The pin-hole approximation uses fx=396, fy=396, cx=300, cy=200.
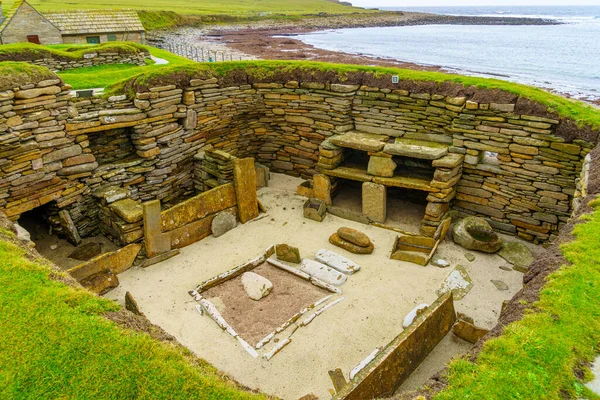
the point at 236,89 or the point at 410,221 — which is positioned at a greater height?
the point at 236,89

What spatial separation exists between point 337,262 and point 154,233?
164 inches

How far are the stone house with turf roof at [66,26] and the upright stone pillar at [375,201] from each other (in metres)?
19.1

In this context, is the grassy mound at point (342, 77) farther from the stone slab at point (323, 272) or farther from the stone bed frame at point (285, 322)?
the stone slab at point (323, 272)

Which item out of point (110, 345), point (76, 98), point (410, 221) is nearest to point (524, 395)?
point (110, 345)

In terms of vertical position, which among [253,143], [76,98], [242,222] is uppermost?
[76,98]

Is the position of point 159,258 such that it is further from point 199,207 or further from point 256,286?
point 256,286

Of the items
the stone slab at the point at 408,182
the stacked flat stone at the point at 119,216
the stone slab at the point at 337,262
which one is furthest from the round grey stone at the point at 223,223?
the stone slab at the point at 408,182

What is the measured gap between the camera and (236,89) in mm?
12305

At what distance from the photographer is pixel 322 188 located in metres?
11.4

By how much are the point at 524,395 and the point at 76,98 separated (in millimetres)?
10525

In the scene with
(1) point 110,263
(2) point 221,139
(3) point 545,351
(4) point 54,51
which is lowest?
(1) point 110,263

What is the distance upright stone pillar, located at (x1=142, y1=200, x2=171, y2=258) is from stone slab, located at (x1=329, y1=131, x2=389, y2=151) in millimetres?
5153

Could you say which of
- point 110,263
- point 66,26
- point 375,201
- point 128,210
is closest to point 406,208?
point 375,201

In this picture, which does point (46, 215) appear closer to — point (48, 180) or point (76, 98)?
point (48, 180)
